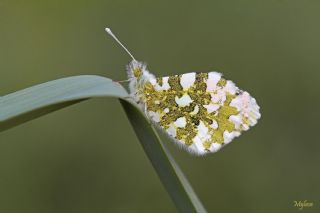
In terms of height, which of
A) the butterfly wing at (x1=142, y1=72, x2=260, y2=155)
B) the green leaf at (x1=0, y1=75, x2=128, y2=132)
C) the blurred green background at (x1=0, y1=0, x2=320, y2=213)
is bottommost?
the green leaf at (x1=0, y1=75, x2=128, y2=132)

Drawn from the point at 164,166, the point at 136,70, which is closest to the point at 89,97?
the point at 164,166

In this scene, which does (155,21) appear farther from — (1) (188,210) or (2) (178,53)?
(1) (188,210)

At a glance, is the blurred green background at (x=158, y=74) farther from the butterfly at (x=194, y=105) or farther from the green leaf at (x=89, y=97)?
the green leaf at (x=89, y=97)

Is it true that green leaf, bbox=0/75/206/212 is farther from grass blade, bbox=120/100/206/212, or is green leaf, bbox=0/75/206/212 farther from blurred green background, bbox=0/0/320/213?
blurred green background, bbox=0/0/320/213

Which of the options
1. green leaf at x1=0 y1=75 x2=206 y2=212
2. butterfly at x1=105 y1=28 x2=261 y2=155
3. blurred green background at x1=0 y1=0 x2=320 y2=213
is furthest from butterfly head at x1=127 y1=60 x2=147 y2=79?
blurred green background at x1=0 y1=0 x2=320 y2=213

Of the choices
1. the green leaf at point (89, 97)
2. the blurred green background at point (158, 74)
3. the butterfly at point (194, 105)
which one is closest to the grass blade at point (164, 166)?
the green leaf at point (89, 97)

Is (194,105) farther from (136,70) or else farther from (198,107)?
(136,70)

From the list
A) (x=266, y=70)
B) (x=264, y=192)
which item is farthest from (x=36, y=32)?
(x=264, y=192)
